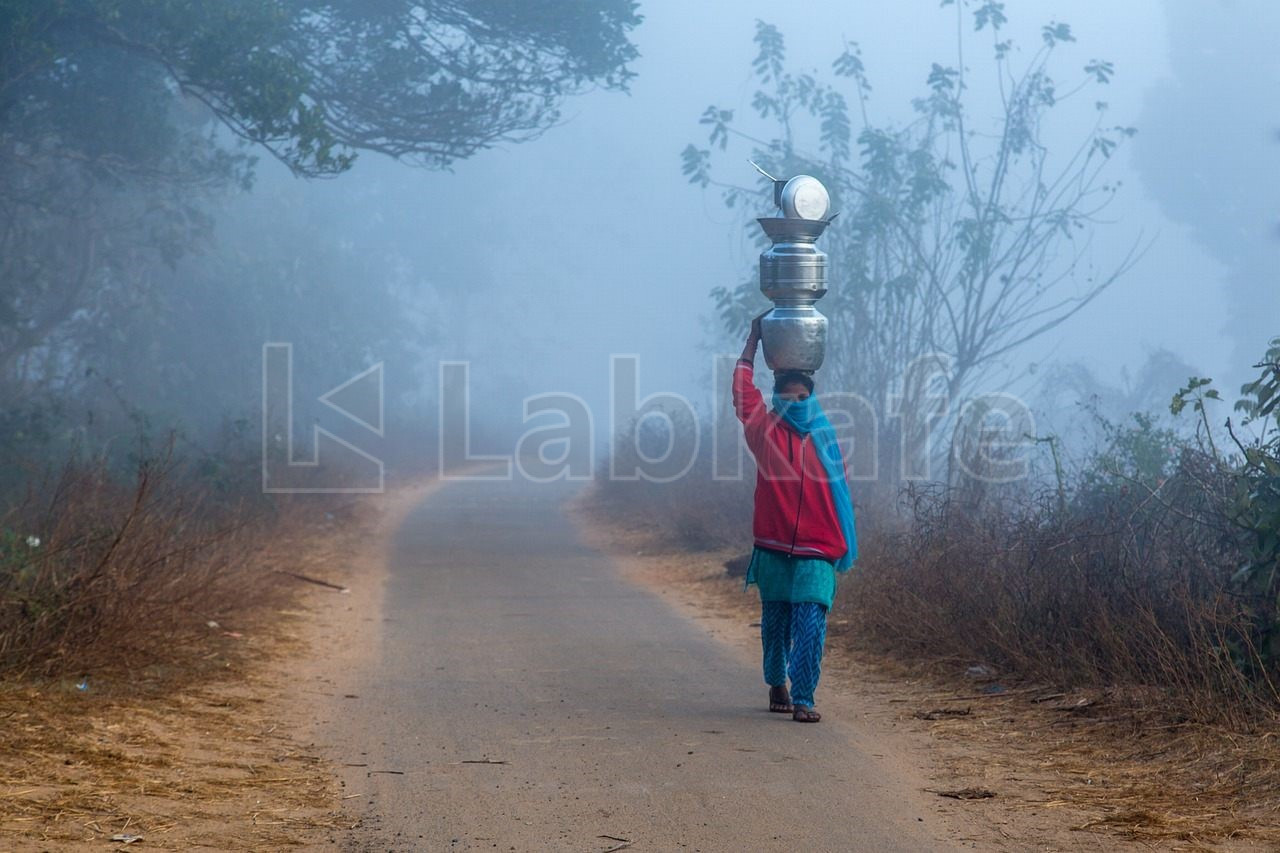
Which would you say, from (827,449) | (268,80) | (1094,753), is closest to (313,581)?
(268,80)

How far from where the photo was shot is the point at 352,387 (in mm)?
45031

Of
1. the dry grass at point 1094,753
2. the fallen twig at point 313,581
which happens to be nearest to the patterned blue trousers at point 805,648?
the dry grass at point 1094,753

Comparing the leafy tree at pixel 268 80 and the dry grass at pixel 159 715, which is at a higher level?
the leafy tree at pixel 268 80

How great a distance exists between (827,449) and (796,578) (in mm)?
667

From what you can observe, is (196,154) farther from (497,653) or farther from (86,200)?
(497,653)

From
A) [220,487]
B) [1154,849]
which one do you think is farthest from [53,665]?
[220,487]

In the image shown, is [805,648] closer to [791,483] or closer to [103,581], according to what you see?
[791,483]

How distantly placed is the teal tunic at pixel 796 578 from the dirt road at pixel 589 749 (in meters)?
0.62

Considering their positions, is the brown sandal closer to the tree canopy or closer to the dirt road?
the dirt road

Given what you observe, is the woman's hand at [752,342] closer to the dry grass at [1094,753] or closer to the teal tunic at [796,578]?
the teal tunic at [796,578]

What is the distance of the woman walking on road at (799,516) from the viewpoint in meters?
6.52

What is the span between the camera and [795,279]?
677 centimetres

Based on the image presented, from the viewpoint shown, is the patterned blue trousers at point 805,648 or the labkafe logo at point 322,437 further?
the labkafe logo at point 322,437

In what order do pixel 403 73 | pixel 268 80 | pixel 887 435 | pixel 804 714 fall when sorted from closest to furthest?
1. pixel 804 714
2. pixel 268 80
3. pixel 403 73
4. pixel 887 435
